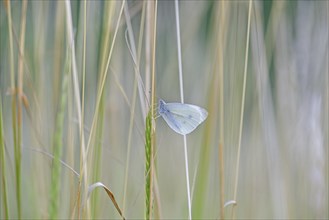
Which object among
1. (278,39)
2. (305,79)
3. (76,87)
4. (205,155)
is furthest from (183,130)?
(278,39)

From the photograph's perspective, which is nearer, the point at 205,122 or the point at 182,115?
the point at 182,115

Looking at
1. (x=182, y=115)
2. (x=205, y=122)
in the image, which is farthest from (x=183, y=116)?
(x=205, y=122)

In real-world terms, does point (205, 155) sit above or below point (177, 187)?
above

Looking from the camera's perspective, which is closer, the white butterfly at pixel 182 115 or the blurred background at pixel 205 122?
the white butterfly at pixel 182 115

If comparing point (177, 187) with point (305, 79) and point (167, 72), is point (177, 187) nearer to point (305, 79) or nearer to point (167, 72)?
point (167, 72)

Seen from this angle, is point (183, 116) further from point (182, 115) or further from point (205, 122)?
point (205, 122)

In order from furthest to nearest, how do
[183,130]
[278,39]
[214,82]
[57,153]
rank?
[278,39], [214,82], [183,130], [57,153]

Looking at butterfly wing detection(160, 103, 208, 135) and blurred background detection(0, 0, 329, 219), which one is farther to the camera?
blurred background detection(0, 0, 329, 219)
